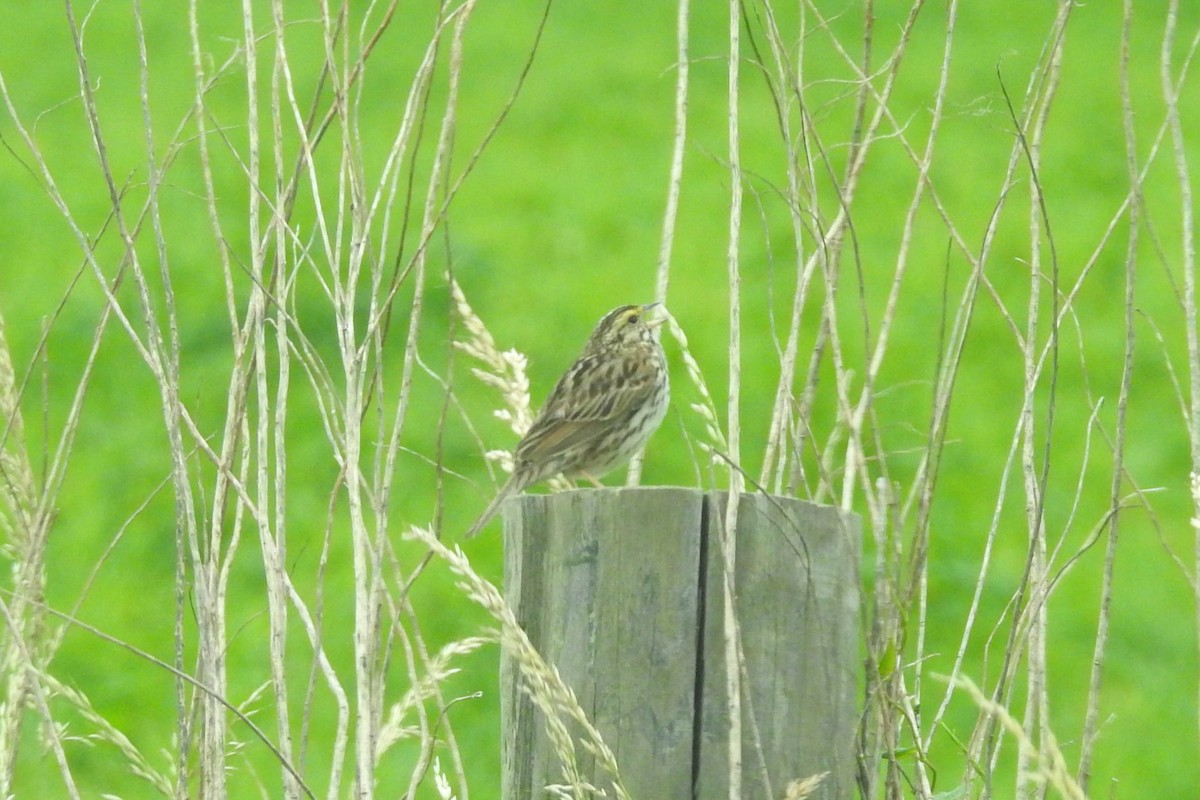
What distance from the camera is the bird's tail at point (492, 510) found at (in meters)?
4.05

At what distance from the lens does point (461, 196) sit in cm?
1226

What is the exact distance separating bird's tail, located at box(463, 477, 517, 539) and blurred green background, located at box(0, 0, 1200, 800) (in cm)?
87

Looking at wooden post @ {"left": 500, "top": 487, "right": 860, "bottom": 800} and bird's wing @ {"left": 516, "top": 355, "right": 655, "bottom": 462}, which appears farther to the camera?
bird's wing @ {"left": 516, "top": 355, "right": 655, "bottom": 462}

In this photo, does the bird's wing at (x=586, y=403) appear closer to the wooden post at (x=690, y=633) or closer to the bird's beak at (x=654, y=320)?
the bird's beak at (x=654, y=320)

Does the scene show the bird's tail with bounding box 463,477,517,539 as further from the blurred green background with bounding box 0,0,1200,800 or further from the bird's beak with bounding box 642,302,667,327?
the blurred green background with bounding box 0,0,1200,800

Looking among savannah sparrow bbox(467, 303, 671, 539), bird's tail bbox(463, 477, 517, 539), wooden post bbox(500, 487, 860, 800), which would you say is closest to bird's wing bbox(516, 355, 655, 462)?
savannah sparrow bbox(467, 303, 671, 539)

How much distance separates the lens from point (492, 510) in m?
3.95

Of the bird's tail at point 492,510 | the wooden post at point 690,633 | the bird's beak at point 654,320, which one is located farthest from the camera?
the bird's tail at point 492,510

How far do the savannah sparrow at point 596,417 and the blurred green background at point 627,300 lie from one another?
61 cm

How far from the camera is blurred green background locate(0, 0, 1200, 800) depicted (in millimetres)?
7277

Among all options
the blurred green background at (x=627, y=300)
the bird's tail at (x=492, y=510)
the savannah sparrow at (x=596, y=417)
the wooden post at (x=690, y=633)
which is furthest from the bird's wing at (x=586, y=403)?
the wooden post at (x=690, y=633)

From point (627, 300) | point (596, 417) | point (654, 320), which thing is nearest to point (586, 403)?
point (596, 417)

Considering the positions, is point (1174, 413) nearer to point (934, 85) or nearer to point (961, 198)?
point (961, 198)

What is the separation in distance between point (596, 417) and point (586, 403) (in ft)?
0.23
